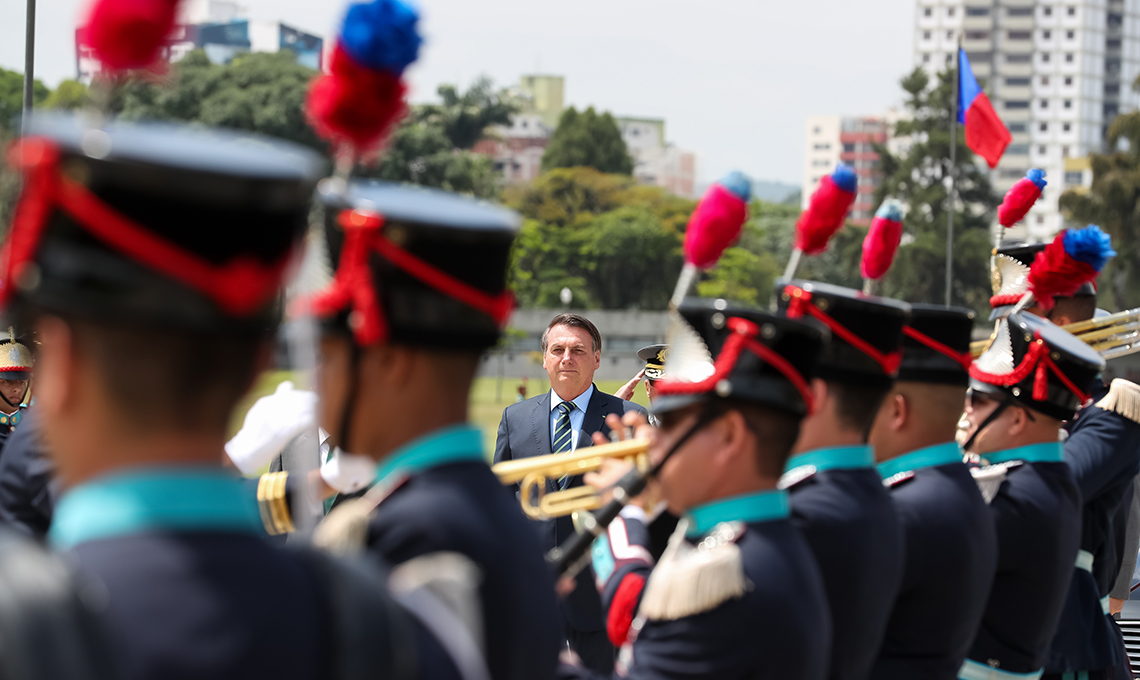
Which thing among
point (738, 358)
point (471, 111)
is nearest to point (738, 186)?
point (738, 358)

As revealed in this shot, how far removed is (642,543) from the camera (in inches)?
132

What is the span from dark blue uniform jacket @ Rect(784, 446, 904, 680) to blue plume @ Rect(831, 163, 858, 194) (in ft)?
2.45

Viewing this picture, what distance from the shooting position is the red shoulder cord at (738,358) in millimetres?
3043

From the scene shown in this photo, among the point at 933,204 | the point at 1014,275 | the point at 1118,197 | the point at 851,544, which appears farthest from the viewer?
the point at 933,204

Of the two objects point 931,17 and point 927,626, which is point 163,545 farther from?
point 931,17

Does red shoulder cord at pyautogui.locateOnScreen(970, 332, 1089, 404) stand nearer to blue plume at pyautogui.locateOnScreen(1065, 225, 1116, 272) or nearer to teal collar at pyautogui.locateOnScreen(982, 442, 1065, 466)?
teal collar at pyautogui.locateOnScreen(982, 442, 1065, 466)

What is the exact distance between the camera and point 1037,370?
446cm

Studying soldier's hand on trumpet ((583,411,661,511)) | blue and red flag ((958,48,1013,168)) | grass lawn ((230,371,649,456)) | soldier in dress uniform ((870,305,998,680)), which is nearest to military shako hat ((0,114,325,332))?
soldier's hand on trumpet ((583,411,661,511))

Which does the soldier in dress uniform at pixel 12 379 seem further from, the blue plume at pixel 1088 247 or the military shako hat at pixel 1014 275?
the blue plume at pixel 1088 247

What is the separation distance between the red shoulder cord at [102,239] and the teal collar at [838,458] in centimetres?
215

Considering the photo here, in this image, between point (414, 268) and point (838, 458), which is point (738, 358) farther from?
point (414, 268)

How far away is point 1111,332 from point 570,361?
2909 millimetres

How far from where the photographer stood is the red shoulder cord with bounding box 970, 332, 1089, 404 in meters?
4.46

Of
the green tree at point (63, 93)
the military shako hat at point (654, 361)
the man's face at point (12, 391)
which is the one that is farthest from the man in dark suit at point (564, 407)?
the green tree at point (63, 93)
